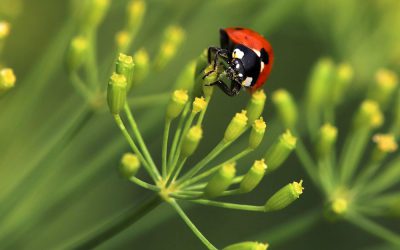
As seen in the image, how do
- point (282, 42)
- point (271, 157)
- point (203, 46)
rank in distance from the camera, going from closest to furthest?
point (271, 157), point (203, 46), point (282, 42)

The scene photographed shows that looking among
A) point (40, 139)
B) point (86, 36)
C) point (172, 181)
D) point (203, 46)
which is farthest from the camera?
point (203, 46)

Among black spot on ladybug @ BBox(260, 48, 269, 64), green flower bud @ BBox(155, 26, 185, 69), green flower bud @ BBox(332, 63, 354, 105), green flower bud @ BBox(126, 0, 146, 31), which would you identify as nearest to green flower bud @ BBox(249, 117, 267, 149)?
black spot on ladybug @ BBox(260, 48, 269, 64)

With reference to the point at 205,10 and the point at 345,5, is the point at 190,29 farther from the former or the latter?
the point at 345,5

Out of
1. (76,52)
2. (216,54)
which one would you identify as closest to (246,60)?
(216,54)

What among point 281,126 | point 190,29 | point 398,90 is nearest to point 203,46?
point 190,29

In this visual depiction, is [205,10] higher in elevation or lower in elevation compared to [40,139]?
higher

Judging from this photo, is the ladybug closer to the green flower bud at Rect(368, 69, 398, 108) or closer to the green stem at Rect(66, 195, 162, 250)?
the green stem at Rect(66, 195, 162, 250)
